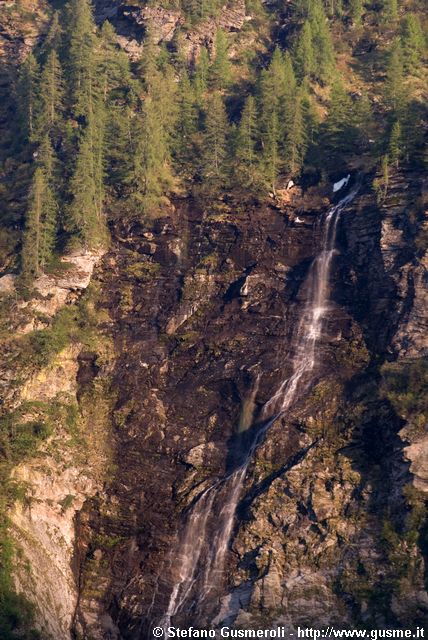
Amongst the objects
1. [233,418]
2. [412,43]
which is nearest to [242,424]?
[233,418]

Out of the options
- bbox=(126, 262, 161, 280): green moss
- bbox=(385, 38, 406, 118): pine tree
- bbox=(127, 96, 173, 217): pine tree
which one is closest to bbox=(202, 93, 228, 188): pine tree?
bbox=(127, 96, 173, 217): pine tree

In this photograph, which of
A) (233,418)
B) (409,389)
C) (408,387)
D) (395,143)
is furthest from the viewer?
(395,143)

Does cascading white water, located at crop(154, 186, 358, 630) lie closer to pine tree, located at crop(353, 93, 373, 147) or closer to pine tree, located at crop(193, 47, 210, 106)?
pine tree, located at crop(353, 93, 373, 147)

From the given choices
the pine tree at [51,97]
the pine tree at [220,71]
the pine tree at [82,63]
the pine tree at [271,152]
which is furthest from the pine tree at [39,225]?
the pine tree at [220,71]

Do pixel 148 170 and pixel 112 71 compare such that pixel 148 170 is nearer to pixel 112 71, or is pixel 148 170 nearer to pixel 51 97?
pixel 51 97

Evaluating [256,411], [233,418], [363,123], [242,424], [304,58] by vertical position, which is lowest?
[242,424]

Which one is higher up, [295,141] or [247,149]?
[295,141]

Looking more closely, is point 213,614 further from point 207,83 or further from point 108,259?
point 207,83
